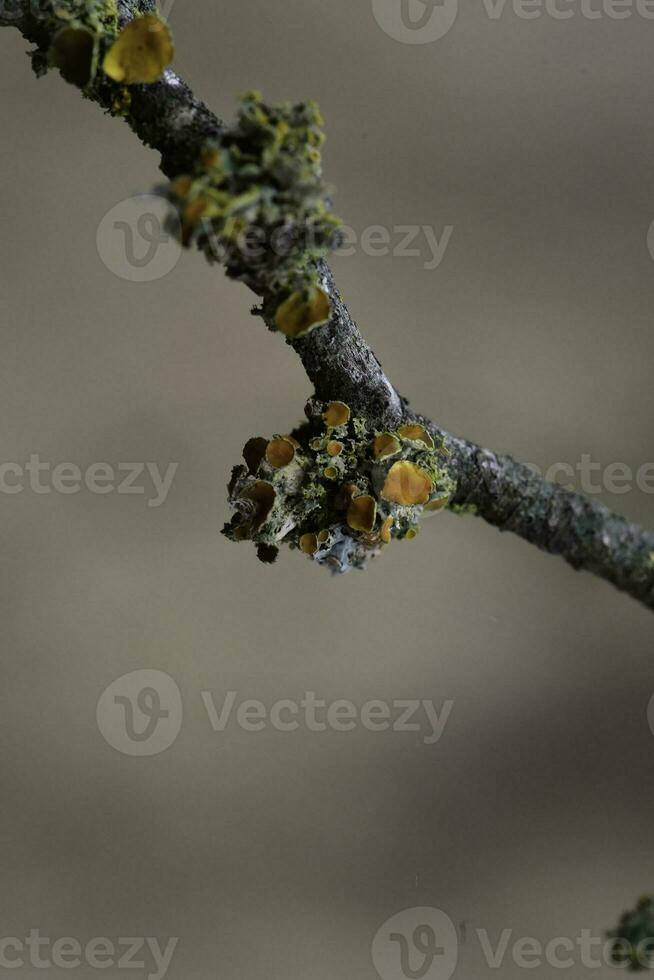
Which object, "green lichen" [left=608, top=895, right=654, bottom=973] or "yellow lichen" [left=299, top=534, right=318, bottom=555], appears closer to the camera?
"green lichen" [left=608, top=895, right=654, bottom=973]

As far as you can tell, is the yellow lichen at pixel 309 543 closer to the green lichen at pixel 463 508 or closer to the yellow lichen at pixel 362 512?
the yellow lichen at pixel 362 512

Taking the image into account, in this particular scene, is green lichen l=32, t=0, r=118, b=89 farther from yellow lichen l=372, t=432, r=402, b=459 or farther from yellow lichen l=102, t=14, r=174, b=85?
yellow lichen l=372, t=432, r=402, b=459

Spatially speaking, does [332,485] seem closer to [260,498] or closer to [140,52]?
[260,498]

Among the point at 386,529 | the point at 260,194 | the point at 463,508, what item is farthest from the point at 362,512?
the point at 260,194

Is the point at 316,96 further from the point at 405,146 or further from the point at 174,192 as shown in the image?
the point at 174,192

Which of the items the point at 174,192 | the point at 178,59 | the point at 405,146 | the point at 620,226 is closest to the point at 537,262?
the point at 620,226

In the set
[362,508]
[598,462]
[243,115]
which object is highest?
[598,462]

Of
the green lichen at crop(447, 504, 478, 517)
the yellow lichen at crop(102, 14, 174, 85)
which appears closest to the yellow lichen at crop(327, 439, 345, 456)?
the green lichen at crop(447, 504, 478, 517)

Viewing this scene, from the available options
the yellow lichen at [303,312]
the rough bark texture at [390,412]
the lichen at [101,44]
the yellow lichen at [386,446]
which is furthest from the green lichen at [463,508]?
the lichen at [101,44]
